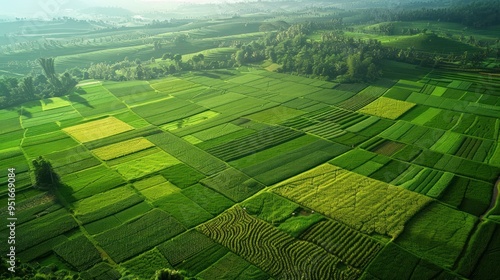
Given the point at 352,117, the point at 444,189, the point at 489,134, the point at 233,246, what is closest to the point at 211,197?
the point at 233,246

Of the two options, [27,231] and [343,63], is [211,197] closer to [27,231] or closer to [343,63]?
[27,231]

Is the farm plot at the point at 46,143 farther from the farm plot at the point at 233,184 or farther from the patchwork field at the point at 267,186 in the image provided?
the farm plot at the point at 233,184

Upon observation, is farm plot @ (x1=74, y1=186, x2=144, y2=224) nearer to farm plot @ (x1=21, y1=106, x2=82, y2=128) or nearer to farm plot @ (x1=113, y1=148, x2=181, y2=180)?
farm plot @ (x1=113, y1=148, x2=181, y2=180)

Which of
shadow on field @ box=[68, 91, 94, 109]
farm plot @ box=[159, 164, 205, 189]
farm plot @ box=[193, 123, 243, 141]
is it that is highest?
farm plot @ box=[193, 123, 243, 141]

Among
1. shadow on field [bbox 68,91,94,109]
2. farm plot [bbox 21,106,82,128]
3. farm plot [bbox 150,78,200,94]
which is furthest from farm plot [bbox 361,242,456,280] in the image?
shadow on field [bbox 68,91,94,109]

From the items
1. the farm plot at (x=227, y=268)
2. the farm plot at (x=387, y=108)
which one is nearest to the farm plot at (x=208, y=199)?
the farm plot at (x=227, y=268)

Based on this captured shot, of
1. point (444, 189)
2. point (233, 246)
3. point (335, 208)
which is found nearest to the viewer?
point (233, 246)
